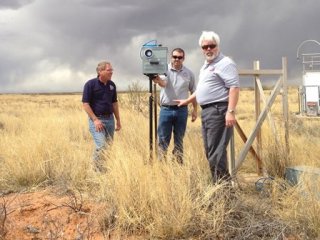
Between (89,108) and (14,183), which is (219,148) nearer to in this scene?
(89,108)

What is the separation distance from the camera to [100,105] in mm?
6652

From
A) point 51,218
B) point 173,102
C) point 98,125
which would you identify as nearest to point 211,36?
point 173,102

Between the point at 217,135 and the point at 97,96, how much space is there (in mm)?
2288

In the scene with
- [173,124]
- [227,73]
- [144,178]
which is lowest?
[144,178]

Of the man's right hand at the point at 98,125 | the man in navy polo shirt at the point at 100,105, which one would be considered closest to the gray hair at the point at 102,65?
the man in navy polo shirt at the point at 100,105

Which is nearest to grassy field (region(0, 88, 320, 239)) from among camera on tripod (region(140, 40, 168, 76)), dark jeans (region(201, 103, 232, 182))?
dark jeans (region(201, 103, 232, 182))

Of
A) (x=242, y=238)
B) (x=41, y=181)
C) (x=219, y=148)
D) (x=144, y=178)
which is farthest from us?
(x=41, y=181)

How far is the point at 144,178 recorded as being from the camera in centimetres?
466

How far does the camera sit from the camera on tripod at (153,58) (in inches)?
227

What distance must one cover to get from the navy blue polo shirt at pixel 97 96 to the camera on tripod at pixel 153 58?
1.10 m

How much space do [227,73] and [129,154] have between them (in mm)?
1518

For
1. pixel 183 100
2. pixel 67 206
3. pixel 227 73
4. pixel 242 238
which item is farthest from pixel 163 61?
pixel 242 238

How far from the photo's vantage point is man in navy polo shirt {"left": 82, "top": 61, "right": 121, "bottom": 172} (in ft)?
21.3

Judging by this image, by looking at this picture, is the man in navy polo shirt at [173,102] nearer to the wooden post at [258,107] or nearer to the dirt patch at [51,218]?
the wooden post at [258,107]
